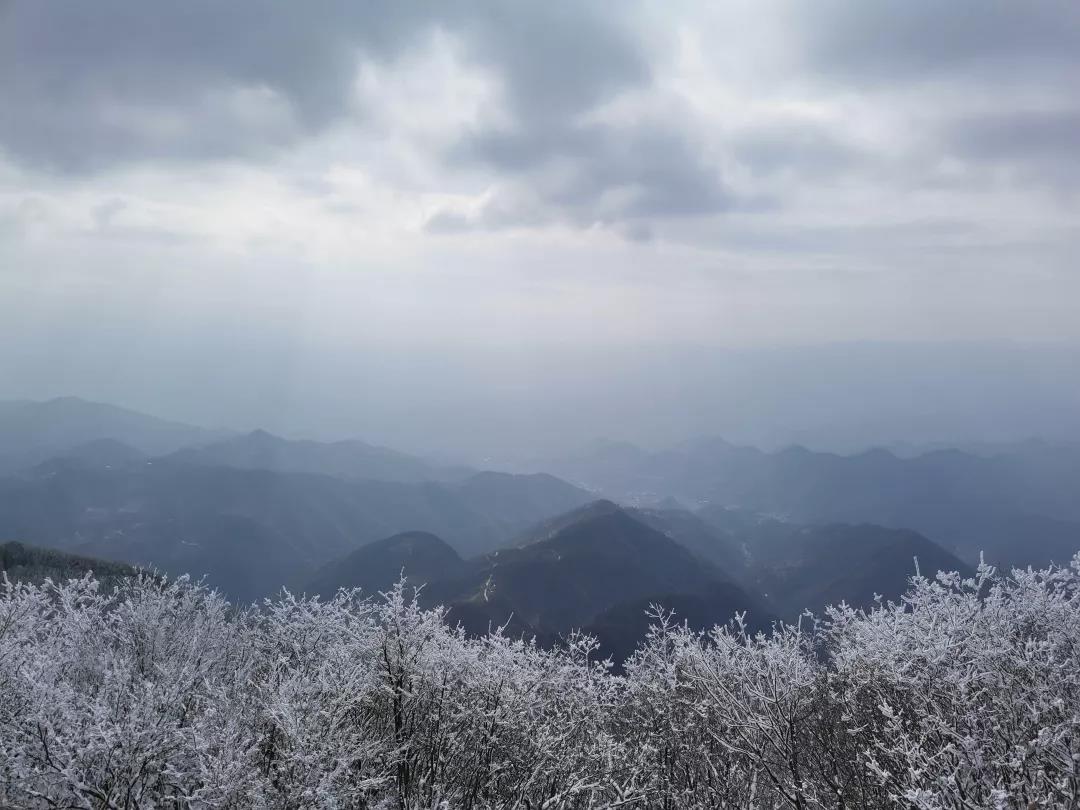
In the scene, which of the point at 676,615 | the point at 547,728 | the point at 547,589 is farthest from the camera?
the point at 547,589

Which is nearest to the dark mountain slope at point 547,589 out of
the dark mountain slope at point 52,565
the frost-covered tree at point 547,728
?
the dark mountain slope at point 52,565

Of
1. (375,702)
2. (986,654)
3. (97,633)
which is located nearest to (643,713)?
(375,702)

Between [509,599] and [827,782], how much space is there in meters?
156

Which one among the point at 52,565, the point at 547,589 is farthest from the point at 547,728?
the point at 547,589

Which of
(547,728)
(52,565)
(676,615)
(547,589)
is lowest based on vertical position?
(547,589)

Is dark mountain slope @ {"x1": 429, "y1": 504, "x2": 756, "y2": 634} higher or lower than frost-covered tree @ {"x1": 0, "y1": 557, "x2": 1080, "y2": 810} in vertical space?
lower

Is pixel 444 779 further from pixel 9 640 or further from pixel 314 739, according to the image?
pixel 9 640

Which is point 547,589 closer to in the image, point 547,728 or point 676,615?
point 676,615

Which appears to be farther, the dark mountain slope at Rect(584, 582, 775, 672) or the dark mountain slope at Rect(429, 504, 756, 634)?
the dark mountain slope at Rect(429, 504, 756, 634)

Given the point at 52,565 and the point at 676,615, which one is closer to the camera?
the point at 52,565

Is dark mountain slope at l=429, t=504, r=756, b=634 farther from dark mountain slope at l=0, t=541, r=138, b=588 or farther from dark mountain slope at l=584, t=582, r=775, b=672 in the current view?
dark mountain slope at l=0, t=541, r=138, b=588

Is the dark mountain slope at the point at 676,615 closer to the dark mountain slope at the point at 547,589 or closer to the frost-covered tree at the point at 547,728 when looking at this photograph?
the dark mountain slope at the point at 547,589

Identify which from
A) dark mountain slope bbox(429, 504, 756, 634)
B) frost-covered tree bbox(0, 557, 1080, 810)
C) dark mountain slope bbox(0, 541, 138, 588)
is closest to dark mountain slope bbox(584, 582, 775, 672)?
dark mountain slope bbox(429, 504, 756, 634)

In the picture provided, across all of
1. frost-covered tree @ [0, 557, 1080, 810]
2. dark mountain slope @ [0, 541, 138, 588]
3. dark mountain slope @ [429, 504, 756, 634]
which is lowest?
dark mountain slope @ [429, 504, 756, 634]
